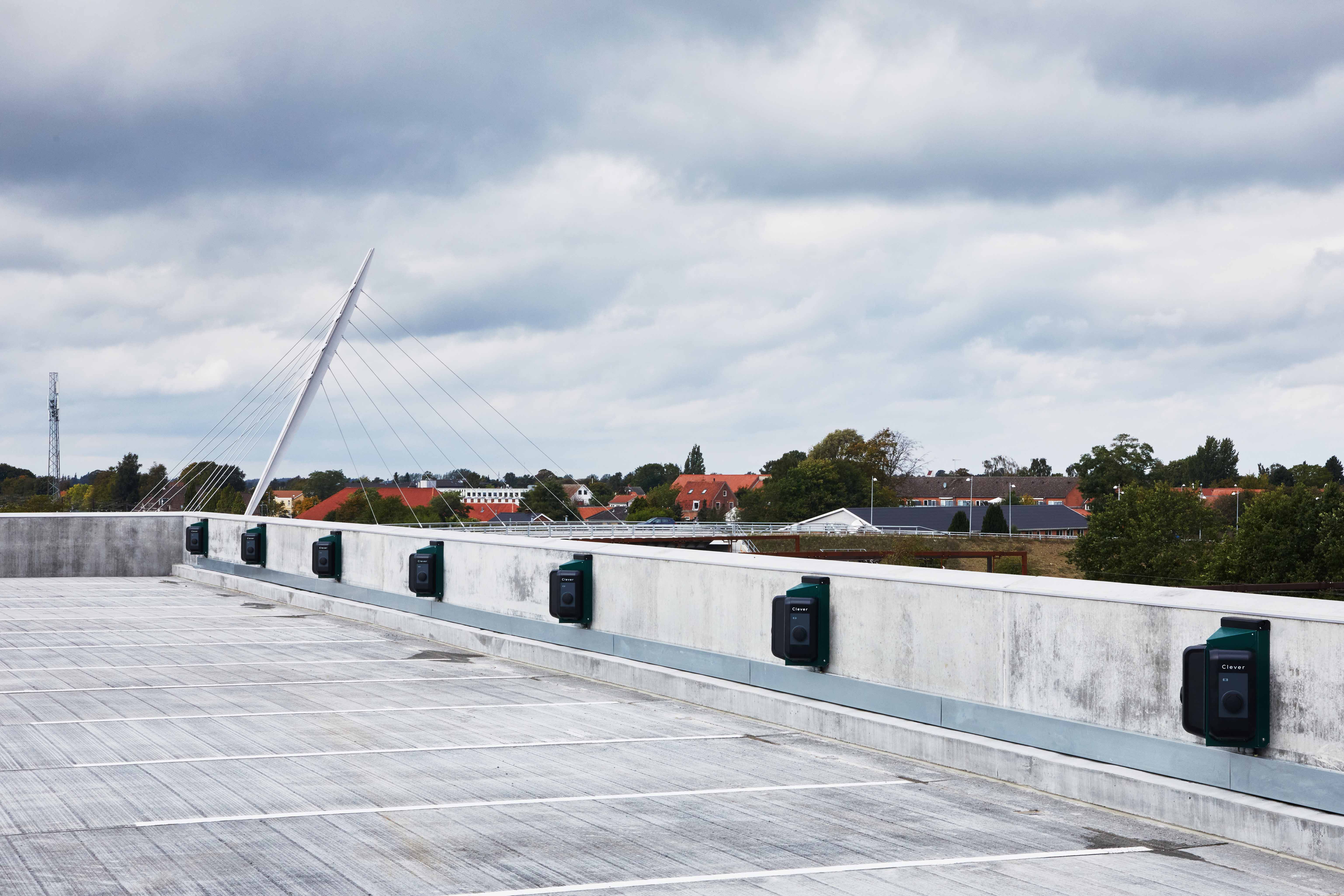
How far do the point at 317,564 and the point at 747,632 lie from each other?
410 inches

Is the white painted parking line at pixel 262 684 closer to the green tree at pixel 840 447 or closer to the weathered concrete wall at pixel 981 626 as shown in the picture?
the weathered concrete wall at pixel 981 626

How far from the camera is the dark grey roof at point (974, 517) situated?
144875 millimetres

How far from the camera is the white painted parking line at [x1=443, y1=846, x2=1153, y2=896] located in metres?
5.88

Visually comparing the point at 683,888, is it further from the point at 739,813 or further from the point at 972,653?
the point at 972,653

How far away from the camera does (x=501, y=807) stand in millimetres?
7453

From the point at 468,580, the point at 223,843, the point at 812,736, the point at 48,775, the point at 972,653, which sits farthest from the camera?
the point at 468,580

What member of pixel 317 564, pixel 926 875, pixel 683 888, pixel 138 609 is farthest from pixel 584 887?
pixel 138 609

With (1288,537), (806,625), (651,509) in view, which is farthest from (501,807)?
(651,509)

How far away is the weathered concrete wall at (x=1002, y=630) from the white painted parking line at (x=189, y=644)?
3.14 meters

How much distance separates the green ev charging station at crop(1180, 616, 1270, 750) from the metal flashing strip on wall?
186 millimetres

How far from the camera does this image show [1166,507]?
107 m

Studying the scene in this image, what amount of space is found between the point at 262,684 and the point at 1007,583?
7.15m

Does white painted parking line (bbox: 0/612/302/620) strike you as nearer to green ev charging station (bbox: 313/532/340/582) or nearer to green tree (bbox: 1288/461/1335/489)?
green ev charging station (bbox: 313/532/340/582)

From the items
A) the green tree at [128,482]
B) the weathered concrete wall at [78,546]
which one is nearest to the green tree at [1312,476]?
the weathered concrete wall at [78,546]
